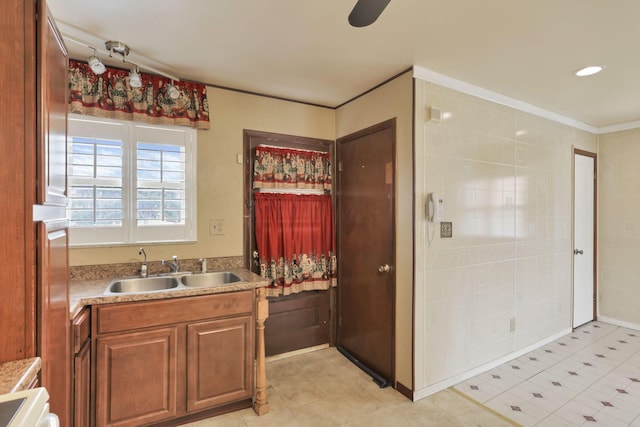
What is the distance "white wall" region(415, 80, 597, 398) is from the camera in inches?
96.2

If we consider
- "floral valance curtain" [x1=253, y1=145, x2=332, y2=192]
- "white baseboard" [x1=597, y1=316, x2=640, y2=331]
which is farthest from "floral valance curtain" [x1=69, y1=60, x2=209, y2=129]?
"white baseboard" [x1=597, y1=316, x2=640, y2=331]

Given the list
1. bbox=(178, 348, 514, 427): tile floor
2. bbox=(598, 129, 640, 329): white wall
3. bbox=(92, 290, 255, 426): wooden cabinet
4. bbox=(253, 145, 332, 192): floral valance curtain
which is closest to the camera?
bbox=(92, 290, 255, 426): wooden cabinet

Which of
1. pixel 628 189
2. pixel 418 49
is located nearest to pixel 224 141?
pixel 418 49

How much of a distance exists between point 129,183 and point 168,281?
80 cm

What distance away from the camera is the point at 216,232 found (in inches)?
108

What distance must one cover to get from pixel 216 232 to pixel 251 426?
1467mm

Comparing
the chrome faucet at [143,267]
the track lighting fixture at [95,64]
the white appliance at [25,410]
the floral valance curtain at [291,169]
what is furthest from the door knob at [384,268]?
the track lighting fixture at [95,64]

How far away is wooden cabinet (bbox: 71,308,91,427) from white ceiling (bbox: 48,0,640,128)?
1.68m

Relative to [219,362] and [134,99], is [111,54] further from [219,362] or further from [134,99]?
[219,362]

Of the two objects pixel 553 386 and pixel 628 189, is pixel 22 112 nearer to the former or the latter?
pixel 553 386

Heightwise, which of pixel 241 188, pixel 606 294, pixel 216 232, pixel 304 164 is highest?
pixel 304 164

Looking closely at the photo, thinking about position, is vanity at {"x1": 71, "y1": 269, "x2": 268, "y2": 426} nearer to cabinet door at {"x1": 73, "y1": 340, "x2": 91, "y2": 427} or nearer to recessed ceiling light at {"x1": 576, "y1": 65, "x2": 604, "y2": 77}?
cabinet door at {"x1": 73, "y1": 340, "x2": 91, "y2": 427}

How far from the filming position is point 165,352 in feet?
6.57

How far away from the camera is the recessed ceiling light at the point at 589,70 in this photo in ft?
7.63
